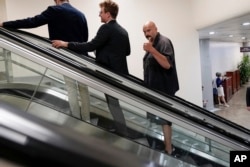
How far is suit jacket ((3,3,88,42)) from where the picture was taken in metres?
2.83

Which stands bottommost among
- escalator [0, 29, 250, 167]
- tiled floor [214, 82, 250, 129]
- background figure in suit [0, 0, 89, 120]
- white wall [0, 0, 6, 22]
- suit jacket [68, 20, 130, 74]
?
tiled floor [214, 82, 250, 129]

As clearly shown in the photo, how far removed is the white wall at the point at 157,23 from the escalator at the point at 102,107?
3155 mm

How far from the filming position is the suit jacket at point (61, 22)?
2826 mm

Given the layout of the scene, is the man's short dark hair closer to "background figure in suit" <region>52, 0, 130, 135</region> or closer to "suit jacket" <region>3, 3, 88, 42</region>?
"background figure in suit" <region>52, 0, 130, 135</region>

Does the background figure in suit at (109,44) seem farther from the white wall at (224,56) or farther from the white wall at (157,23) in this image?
the white wall at (224,56)

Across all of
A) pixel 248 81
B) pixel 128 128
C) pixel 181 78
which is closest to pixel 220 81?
pixel 181 78

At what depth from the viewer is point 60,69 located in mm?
1296

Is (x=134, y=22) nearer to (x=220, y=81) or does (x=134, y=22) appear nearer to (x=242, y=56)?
(x=220, y=81)

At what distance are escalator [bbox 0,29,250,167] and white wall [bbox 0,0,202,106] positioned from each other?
Result: 3.15m

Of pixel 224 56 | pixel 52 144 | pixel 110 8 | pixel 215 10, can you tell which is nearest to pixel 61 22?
pixel 110 8

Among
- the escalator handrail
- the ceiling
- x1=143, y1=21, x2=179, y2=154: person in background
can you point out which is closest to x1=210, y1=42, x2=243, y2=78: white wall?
the ceiling

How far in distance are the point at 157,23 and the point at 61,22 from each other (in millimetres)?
3871

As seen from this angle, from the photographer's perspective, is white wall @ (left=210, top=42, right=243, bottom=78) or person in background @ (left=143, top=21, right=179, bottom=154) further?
white wall @ (left=210, top=42, right=243, bottom=78)

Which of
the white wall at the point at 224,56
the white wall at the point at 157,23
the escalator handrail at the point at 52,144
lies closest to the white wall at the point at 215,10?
the white wall at the point at 157,23
